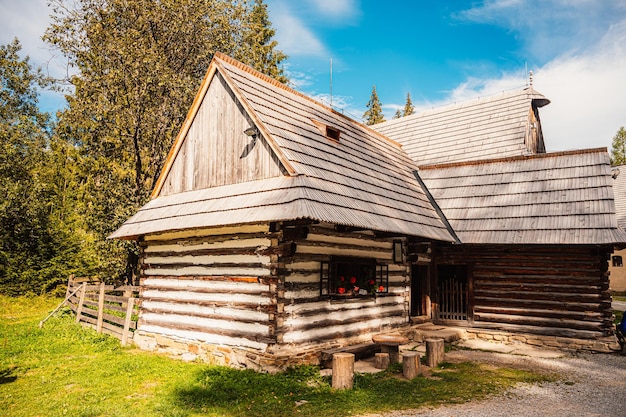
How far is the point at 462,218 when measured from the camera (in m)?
12.8

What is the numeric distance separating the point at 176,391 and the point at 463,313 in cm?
872

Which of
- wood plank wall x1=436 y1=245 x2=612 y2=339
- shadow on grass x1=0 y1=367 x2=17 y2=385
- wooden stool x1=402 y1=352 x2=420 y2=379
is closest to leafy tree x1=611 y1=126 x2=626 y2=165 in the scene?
wood plank wall x1=436 y1=245 x2=612 y2=339

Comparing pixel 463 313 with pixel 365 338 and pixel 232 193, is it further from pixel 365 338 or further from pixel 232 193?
pixel 232 193

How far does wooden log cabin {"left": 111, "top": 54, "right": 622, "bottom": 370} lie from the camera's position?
816cm

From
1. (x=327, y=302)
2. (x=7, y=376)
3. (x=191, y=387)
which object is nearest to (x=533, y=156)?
(x=327, y=302)

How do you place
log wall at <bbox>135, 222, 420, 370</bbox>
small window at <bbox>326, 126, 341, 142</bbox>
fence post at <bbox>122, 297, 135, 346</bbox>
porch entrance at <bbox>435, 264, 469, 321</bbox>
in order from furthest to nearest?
porch entrance at <bbox>435, 264, 469, 321</bbox>, small window at <bbox>326, 126, 341, 142</bbox>, fence post at <bbox>122, 297, 135, 346</bbox>, log wall at <bbox>135, 222, 420, 370</bbox>

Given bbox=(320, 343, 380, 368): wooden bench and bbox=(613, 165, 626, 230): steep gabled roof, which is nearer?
bbox=(320, 343, 380, 368): wooden bench

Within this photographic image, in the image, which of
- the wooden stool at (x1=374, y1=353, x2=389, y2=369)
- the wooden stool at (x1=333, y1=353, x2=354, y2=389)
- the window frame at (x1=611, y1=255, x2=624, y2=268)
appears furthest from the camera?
the window frame at (x1=611, y1=255, x2=624, y2=268)

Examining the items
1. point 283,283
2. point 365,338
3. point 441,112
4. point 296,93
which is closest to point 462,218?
point 365,338

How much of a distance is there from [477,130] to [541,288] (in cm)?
1064

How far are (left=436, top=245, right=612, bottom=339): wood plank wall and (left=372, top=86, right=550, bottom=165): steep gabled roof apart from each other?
7483 mm

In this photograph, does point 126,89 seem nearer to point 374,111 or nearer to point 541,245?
point 541,245

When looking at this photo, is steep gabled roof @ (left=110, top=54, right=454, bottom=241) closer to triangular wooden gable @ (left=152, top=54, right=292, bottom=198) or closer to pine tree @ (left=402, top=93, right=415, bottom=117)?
triangular wooden gable @ (left=152, top=54, right=292, bottom=198)

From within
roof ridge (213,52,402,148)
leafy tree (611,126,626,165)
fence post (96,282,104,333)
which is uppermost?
Answer: leafy tree (611,126,626,165)
